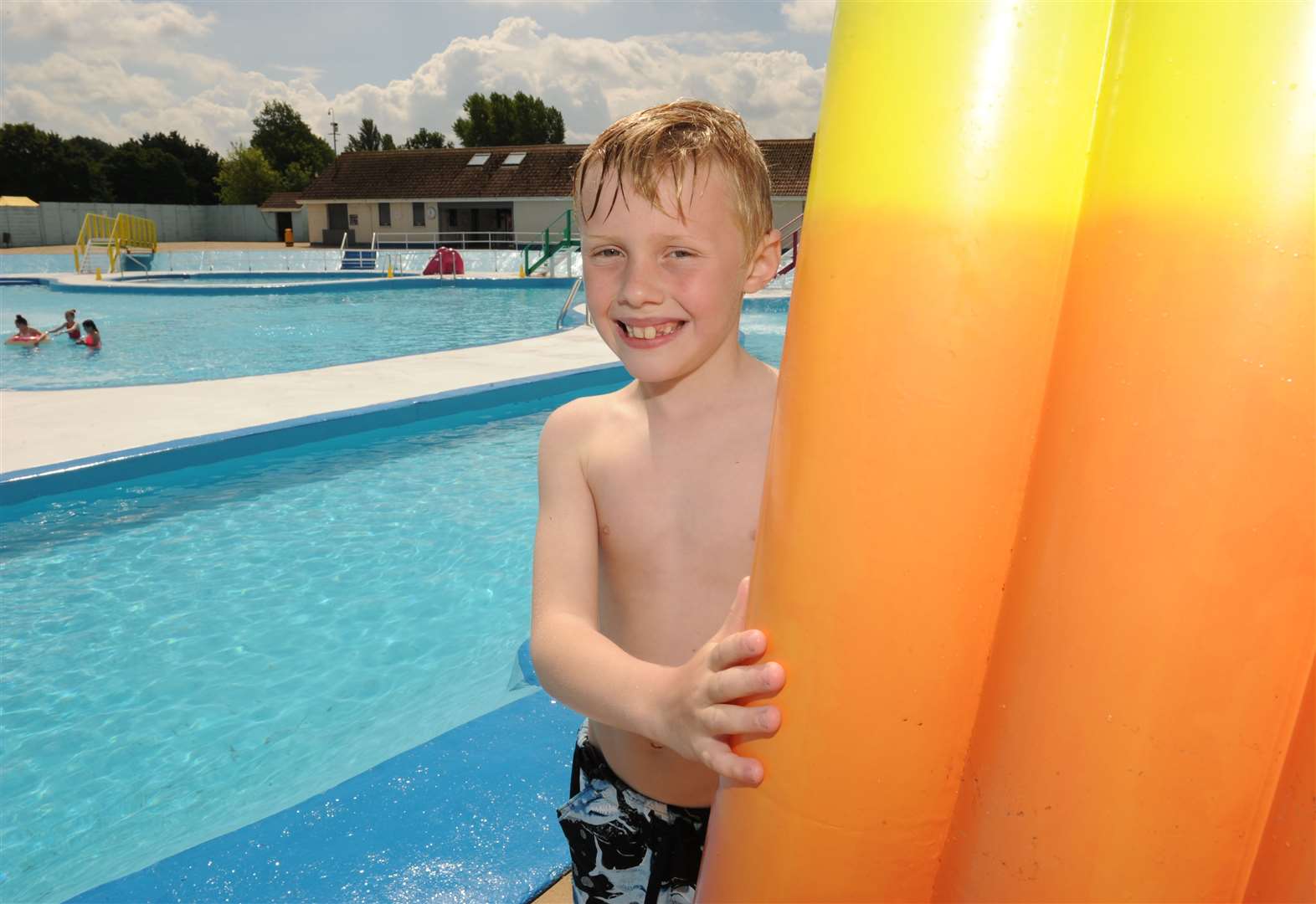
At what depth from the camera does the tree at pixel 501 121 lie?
213ft

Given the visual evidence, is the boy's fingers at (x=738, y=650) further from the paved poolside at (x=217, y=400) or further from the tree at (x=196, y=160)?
the tree at (x=196, y=160)

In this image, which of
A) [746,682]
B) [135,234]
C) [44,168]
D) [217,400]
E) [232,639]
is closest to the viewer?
[746,682]

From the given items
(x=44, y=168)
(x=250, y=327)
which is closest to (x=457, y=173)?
(x=250, y=327)

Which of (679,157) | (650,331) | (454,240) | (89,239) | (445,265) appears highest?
(679,157)

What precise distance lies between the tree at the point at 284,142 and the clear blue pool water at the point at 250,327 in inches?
2068

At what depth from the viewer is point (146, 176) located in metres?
64.4

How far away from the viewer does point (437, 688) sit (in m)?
4.20

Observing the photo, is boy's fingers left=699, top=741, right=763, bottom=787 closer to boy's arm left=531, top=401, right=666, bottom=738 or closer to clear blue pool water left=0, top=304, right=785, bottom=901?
boy's arm left=531, top=401, right=666, bottom=738

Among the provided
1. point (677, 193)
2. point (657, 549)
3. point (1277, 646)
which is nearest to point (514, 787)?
point (657, 549)

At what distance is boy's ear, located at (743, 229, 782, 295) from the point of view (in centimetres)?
140

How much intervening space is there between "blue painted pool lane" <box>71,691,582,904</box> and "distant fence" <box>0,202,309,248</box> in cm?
4843

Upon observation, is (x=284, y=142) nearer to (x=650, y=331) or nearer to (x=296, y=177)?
(x=296, y=177)

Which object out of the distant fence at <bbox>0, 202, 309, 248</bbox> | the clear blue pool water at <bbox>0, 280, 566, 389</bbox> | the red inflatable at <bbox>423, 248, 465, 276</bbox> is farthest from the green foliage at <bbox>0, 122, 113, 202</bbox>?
the red inflatable at <bbox>423, 248, 465, 276</bbox>

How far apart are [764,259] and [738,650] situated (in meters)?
0.76
